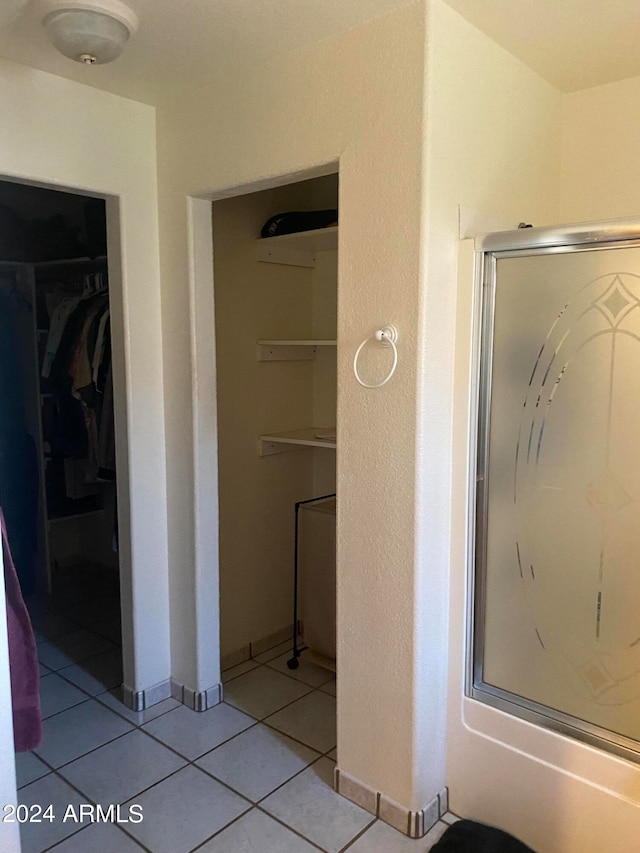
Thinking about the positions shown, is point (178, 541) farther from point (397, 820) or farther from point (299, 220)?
point (299, 220)

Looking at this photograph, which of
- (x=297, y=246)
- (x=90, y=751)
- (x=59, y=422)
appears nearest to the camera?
(x=90, y=751)

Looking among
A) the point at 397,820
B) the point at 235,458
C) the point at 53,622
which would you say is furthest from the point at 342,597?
the point at 53,622

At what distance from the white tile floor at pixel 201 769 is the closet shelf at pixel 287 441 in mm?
979

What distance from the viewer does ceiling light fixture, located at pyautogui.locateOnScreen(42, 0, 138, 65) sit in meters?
1.72

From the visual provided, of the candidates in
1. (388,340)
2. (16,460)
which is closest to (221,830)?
(388,340)

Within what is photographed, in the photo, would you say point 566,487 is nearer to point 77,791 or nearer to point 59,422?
point 77,791

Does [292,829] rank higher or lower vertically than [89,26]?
lower

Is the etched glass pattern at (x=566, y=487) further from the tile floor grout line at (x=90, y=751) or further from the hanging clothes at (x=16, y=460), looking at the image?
the hanging clothes at (x=16, y=460)

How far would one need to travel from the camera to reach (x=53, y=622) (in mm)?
3516

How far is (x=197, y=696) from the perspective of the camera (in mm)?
2688

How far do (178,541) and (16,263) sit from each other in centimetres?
200

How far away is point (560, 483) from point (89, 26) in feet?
5.74

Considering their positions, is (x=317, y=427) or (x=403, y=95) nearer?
(x=403, y=95)

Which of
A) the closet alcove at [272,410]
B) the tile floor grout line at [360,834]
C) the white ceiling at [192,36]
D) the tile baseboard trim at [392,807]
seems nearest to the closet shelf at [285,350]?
the closet alcove at [272,410]
